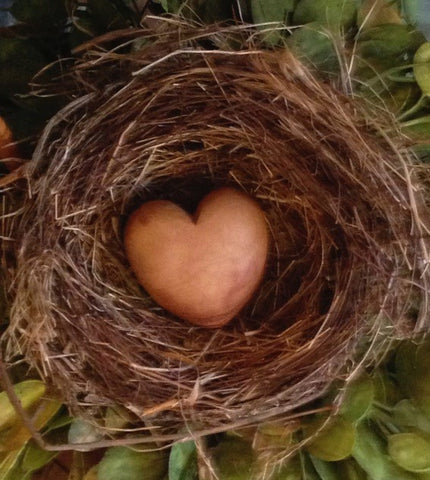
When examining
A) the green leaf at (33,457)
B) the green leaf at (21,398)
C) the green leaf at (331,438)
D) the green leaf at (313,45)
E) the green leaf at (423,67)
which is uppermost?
the green leaf at (313,45)

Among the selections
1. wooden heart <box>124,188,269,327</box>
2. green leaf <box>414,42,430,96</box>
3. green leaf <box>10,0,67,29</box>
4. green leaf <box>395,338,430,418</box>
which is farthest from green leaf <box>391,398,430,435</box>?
green leaf <box>10,0,67,29</box>

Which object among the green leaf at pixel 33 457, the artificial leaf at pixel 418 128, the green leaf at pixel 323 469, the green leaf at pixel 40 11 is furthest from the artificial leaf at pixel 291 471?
the green leaf at pixel 40 11

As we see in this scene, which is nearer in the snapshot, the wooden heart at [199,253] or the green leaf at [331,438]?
the green leaf at [331,438]

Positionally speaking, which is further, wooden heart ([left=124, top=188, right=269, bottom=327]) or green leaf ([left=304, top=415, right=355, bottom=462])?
wooden heart ([left=124, top=188, right=269, bottom=327])

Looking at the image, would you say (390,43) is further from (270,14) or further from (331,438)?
(331,438)

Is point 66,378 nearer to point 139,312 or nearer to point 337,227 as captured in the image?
point 139,312

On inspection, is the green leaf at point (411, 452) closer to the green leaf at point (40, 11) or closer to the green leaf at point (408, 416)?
the green leaf at point (408, 416)

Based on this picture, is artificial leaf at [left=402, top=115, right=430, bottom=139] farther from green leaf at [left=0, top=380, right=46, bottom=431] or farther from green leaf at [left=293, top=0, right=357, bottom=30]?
green leaf at [left=0, top=380, right=46, bottom=431]
